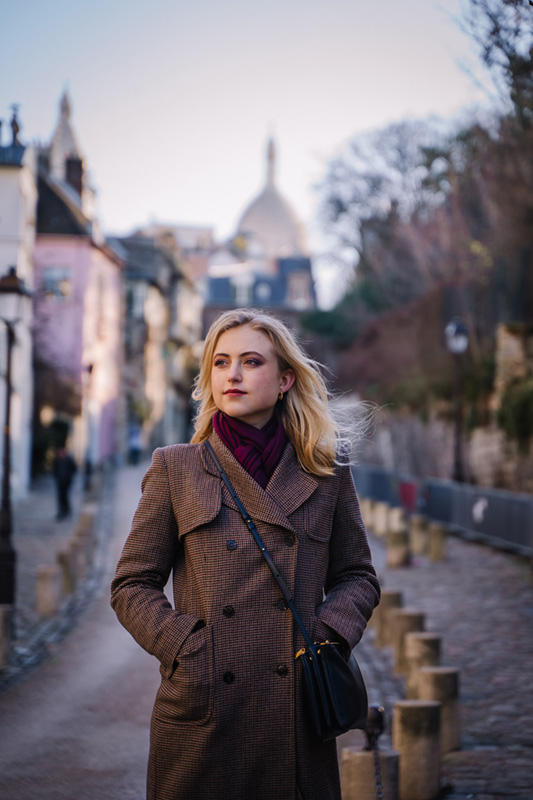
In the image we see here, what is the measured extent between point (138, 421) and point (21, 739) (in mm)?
40103

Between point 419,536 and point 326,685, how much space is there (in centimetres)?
1472

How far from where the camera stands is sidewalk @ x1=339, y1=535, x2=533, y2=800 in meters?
5.80

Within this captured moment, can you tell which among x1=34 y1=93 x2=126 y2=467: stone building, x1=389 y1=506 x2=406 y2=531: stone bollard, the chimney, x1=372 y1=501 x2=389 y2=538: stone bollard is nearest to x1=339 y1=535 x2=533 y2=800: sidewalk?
x1=389 y1=506 x2=406 y2=531: stone bollard

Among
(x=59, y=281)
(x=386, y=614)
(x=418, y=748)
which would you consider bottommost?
(x=386, y=614)

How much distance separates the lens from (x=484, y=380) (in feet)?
76.6

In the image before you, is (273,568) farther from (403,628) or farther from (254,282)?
(254,282)

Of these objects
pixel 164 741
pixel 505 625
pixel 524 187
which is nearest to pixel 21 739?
pixel 164 741

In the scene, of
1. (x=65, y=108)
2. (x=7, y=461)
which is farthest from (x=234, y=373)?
(x=65, y=108)

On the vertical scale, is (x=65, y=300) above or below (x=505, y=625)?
above

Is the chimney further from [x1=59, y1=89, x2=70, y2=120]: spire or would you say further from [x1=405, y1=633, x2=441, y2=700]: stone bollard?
[x1=405, y1=633, x2=441, y2=700]: stone bollard

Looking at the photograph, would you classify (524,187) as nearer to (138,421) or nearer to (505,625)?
(505,625)

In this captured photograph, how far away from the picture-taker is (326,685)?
2910 mm

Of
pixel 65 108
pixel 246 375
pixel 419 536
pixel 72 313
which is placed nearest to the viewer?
pixel 246 375

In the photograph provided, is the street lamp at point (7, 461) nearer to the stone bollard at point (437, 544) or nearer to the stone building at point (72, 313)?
the stone bollard at point (437, 544)
